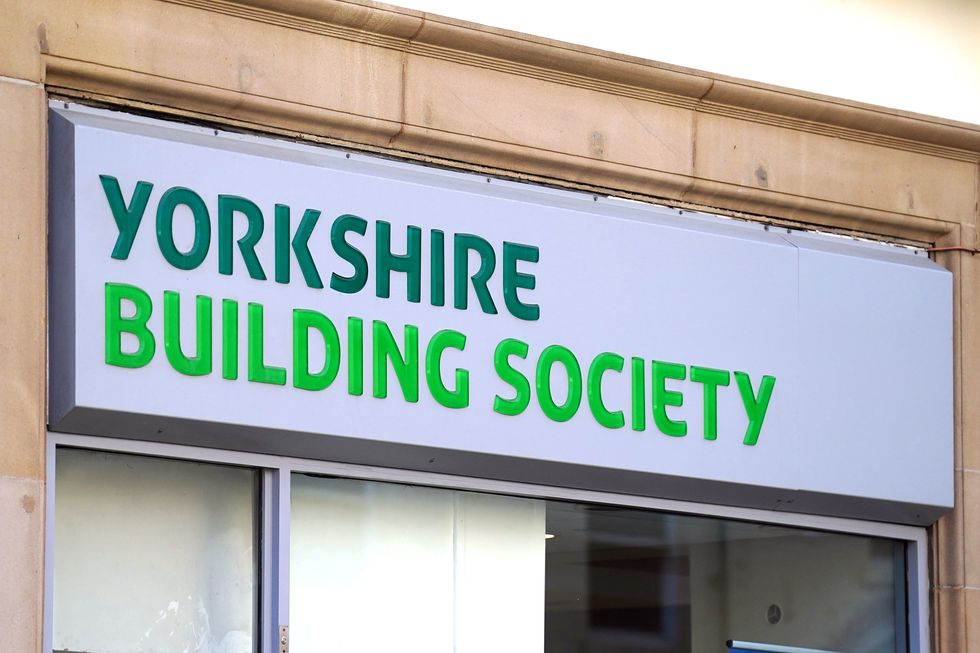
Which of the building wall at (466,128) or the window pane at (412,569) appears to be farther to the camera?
the window pane at (412,569)

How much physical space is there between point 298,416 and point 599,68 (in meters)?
2.15

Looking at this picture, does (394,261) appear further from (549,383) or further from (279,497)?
(279,497)

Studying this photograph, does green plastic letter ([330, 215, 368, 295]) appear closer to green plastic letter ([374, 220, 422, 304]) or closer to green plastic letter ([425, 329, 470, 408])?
green plastic letter ([374, 220, 422, 304])

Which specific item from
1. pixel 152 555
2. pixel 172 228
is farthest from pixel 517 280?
pixel 152 555

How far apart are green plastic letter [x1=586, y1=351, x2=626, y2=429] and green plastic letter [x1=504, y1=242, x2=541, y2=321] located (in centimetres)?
34

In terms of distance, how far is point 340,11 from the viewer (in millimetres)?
7555

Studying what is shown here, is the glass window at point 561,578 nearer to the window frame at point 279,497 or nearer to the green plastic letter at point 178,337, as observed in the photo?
the window frame at point 279,497

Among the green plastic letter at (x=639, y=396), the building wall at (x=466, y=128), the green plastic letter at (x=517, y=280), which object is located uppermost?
the building wall at (x=466, y=128)

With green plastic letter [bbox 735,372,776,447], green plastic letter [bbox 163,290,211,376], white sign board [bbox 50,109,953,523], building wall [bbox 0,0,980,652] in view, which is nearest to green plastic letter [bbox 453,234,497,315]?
white sign board [bbox 50,109,953,523]

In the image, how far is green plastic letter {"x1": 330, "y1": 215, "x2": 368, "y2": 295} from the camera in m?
7.35

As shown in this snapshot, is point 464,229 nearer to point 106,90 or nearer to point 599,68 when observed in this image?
point 599,68

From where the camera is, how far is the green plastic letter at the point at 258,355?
707cm

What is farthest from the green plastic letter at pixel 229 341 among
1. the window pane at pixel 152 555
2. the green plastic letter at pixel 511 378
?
the green plastic letter at pixel 511 378

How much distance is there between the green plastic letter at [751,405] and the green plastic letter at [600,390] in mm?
651
